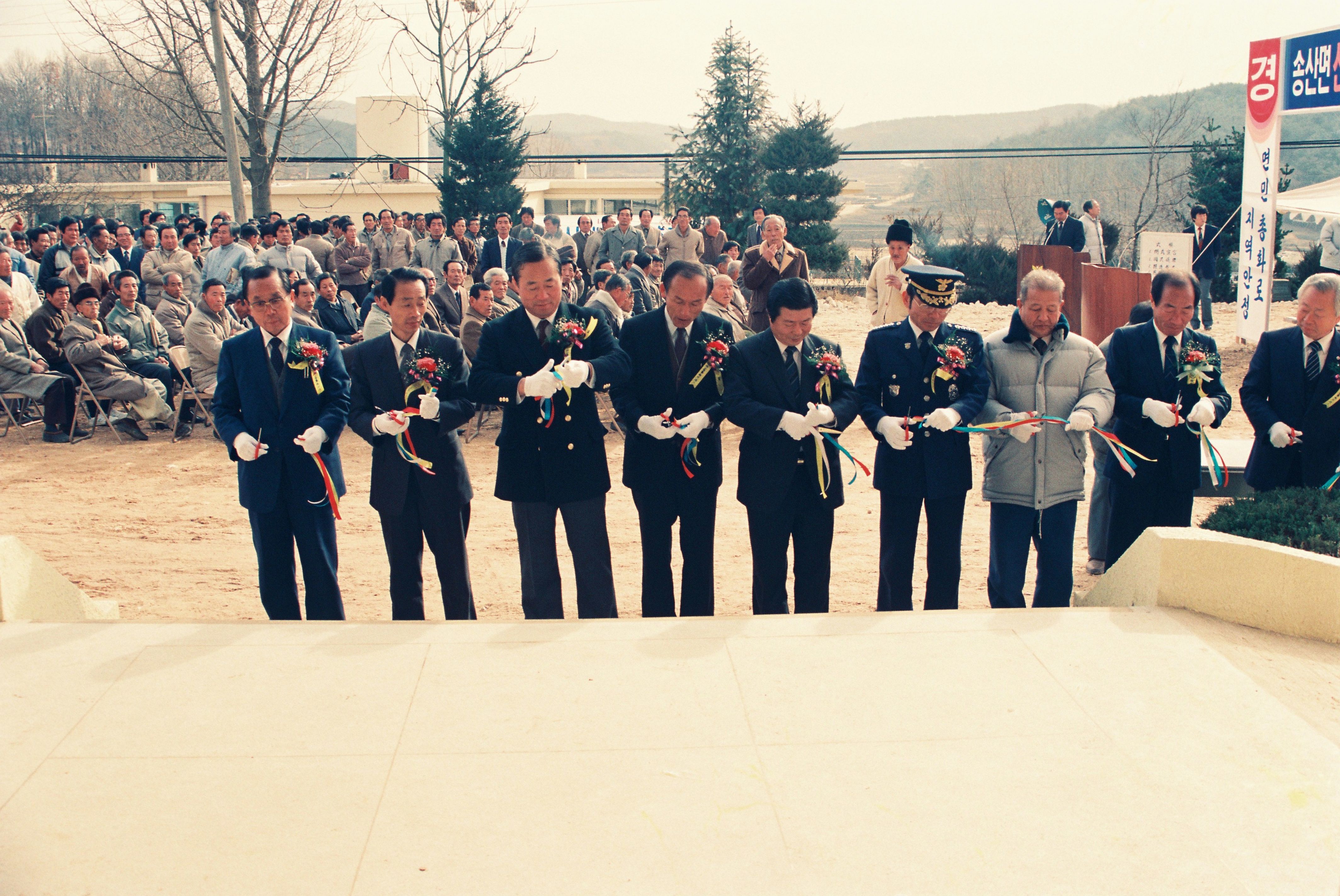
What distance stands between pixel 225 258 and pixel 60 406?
11.6 feet

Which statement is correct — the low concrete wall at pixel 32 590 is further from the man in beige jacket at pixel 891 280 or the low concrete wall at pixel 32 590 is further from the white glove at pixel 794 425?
the man in beige jacket at pixel 891 280

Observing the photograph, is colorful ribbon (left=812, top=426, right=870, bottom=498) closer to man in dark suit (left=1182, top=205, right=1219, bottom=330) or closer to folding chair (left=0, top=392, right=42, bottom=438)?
folding chair (left=0, top=392, right=42, bottom=438)

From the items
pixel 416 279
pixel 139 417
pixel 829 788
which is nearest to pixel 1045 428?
pixel 829 788

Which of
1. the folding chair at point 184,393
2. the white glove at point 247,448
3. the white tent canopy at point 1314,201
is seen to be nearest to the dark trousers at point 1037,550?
the white glove at point 247,448

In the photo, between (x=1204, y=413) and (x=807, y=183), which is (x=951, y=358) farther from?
(x=807, y=183)

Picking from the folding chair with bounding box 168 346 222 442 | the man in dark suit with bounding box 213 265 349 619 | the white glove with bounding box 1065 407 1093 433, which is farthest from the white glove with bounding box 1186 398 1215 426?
the folding chair with bounding box 168 346 222 442

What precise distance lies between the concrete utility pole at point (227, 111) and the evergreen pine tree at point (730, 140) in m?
11.1

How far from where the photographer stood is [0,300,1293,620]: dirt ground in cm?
709

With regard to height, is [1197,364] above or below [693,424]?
above

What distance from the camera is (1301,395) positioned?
6.05 metres

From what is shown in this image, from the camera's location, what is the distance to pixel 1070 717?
4078 mm

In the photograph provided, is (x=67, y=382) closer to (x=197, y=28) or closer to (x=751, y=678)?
(x=751, y=678)

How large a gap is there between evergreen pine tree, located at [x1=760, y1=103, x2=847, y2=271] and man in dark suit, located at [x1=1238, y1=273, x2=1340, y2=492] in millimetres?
20422

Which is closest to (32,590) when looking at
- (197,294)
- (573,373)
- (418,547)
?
(418,547)
